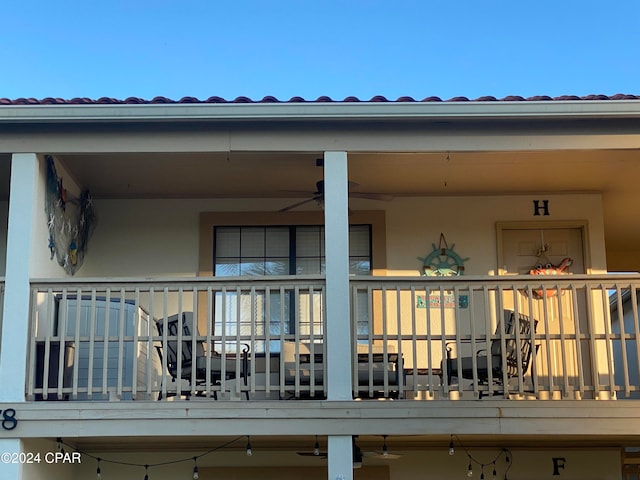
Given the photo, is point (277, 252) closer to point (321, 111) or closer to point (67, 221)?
point (67, 221)

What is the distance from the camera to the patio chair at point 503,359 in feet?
23.0

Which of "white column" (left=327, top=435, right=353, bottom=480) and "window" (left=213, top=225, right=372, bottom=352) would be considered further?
"window" (left=213, top=225, right=372, bottom=352)

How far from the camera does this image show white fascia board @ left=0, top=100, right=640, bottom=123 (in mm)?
6992

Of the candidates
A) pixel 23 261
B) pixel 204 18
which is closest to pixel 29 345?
pixel 23 261

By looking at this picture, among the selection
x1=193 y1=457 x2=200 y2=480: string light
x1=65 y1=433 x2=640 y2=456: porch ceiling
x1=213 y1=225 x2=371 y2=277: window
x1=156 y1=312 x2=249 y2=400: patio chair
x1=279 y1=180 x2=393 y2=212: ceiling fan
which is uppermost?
x1=279 y1=180 x2=393 y2=212: ceiling fan

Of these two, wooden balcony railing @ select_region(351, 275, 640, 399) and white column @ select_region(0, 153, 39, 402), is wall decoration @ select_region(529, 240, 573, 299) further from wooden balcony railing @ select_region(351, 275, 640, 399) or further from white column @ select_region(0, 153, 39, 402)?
white column @ select_region(0, 153, 39, 402)

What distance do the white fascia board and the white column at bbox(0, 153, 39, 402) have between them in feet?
1.65

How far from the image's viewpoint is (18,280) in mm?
7074

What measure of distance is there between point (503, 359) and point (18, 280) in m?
4.13

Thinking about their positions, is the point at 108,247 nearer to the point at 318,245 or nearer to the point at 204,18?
the point at 318,245

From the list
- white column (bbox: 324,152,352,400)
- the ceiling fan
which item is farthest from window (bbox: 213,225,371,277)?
white column (bbox: 324,152,352,400)

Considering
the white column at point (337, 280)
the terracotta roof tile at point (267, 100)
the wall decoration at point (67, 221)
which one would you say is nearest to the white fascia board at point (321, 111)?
the terracotta roof tile at point (267, 100)

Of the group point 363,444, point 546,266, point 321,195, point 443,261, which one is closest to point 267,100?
point 321,195

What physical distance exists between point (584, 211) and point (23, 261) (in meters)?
6.13
